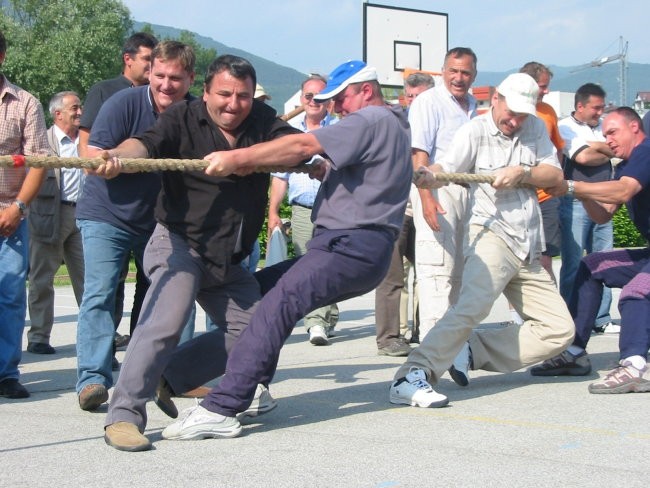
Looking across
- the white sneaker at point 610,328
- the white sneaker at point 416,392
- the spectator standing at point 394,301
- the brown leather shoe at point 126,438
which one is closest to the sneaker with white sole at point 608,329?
the white sneaker at point 610,328

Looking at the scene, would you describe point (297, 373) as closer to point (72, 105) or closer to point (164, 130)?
point (164, 130)

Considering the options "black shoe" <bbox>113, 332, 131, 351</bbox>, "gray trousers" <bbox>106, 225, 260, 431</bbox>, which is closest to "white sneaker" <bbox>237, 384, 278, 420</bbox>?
"gray trousers" <bbox>106, 225, 260, 431</bbox>

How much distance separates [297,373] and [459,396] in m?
1.44

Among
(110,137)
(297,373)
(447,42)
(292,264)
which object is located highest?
(447,42)

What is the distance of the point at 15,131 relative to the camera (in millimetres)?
6250

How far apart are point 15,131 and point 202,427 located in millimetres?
2377

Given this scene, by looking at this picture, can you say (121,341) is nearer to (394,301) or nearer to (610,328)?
(394,301)

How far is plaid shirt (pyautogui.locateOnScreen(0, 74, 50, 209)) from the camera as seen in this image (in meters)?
6.22

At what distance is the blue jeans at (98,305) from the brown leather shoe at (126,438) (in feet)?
3.18

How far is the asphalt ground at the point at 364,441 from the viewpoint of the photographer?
4.38m

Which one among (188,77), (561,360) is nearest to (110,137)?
(188,77)

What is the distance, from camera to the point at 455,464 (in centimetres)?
458

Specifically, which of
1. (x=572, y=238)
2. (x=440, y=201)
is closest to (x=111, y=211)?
(x=440, y=201)

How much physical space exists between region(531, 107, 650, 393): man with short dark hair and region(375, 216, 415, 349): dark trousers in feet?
5.25
